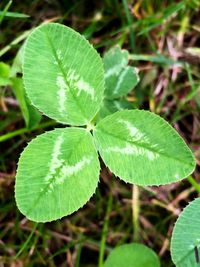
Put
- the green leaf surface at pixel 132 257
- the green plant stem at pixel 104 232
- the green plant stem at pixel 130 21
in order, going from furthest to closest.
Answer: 1. the green plant stem at pixel 130 21
2. the green plant stem at pixel 104 232
3. the green leaf surface at pixel 132 257

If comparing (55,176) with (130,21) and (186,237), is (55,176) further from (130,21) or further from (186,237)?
(130,21)

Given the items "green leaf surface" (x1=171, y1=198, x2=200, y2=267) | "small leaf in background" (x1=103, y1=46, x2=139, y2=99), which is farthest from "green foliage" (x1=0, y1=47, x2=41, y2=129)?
"green leaf surface" (x1=171, y1=198, x2=200, y2=267)

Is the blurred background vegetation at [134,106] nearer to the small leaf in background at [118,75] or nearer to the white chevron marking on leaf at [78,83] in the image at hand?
the small leaf in background at [118,75]

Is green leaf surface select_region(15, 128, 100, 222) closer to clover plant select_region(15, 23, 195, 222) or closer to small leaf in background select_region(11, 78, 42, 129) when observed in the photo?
clover plant select_region(15, 23, 195, 222)

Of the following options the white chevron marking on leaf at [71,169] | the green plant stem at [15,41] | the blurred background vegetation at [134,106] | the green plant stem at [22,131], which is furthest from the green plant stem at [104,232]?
the green plant stem at [15,41]

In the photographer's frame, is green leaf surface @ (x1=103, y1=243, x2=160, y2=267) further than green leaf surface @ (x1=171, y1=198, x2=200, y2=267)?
Yes

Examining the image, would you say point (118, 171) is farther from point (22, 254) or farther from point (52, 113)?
point (22, 254)
